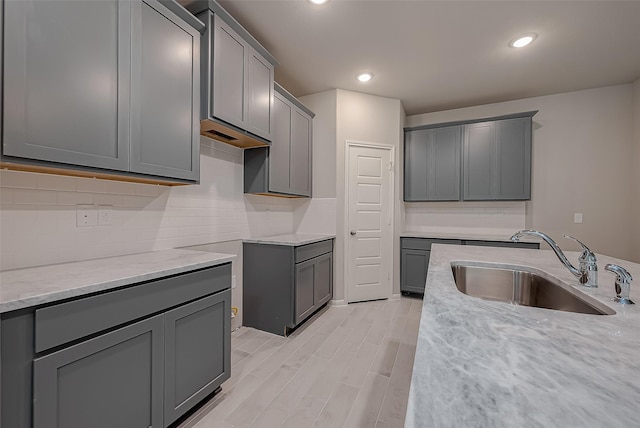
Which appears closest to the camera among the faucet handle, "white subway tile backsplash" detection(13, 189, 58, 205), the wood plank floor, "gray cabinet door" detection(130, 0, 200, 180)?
the faucet handle

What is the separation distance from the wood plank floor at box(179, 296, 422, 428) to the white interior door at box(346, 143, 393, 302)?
0.67 meters

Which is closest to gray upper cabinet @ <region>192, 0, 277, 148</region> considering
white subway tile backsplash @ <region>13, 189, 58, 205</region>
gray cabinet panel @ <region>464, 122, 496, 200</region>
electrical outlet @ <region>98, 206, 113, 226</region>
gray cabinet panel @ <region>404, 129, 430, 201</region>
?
electrical outlet @ <region>98, 206, 113, 226</region>

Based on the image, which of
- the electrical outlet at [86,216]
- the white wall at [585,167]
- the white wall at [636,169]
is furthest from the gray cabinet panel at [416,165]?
the electrical outlet at [86,216]

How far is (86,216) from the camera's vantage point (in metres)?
1.55

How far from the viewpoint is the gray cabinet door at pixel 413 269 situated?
368 cm

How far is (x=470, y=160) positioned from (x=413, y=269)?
173 centimetres

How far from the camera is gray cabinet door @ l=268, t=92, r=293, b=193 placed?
2.74 m

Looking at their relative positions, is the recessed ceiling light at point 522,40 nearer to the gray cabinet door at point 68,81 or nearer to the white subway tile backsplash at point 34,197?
the gray cabinet door at point 68,81

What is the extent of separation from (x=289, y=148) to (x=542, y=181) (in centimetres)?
341

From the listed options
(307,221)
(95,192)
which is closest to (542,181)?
(307,221)

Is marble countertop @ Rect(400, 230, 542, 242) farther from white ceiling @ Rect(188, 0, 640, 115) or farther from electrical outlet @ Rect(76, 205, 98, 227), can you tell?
electrical outlet @ Rect(76, 205, 98, 227)

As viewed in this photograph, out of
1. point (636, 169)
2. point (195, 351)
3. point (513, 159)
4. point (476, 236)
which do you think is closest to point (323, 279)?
point (195, 351)

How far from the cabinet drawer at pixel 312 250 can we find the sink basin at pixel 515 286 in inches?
57.5

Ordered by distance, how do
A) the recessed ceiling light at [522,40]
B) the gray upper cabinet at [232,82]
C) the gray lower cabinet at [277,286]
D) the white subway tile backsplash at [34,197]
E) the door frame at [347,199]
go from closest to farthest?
the white subway tile backsplash at [34,197], the gray upper cabinet at [232,82], the recessed ceiling light at [522,40], the gray lower cabinet at [277,286], the door frame at [347,199]
